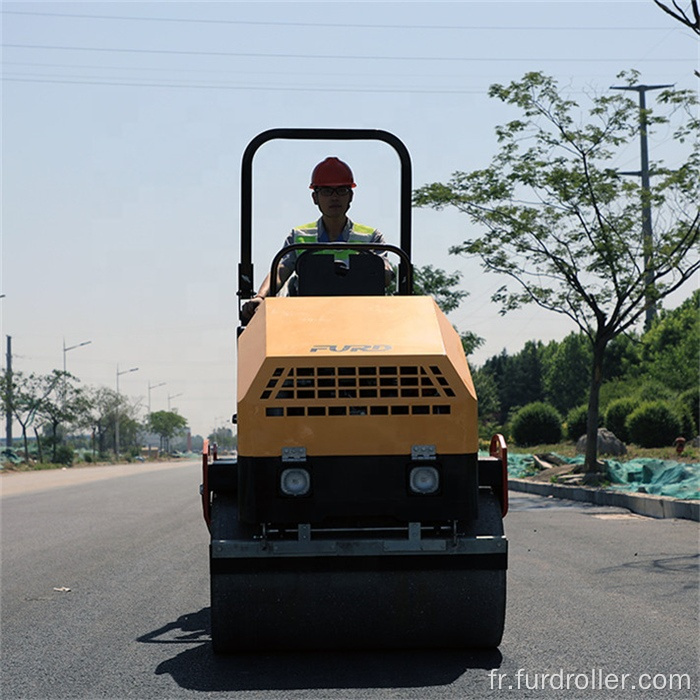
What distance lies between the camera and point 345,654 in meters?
5.51

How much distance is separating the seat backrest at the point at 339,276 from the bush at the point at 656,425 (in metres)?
26.5

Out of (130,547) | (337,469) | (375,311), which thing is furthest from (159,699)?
(130,547)

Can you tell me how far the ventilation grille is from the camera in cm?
505

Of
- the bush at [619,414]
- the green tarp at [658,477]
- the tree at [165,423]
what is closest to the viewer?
the green tarp at [658,477]

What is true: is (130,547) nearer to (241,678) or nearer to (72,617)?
(72,617)

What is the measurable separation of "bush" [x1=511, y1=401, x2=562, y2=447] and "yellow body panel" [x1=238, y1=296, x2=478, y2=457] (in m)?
36.6

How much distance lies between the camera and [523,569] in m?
9.11

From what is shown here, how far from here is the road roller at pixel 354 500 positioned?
16.6 feet

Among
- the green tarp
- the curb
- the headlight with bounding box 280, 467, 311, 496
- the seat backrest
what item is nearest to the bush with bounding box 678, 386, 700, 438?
the green tarp

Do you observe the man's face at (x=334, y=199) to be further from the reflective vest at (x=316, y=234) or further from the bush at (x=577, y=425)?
the bush at (x=577, y=425)

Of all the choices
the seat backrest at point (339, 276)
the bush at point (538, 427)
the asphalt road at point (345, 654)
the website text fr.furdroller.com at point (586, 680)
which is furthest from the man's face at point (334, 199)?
the bush at point (538, 427)

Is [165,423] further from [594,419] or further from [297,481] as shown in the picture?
[297,481]

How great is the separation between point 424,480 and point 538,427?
3673 centimetres

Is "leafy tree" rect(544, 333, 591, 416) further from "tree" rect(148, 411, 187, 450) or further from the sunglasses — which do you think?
the sunglasses
